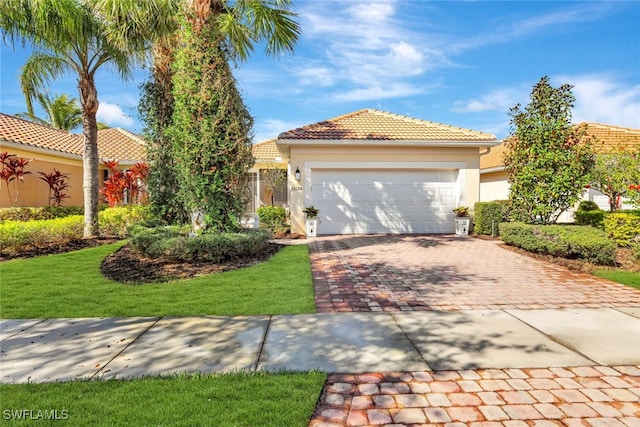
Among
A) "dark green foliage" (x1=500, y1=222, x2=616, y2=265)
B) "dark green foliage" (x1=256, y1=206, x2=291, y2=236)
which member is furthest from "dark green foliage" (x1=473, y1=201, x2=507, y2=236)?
"dark green foliage" (x1=256, y1=206, x2=291, y2=236)

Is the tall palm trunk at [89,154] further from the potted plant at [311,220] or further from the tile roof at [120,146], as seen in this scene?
the potted plant at [311,220]

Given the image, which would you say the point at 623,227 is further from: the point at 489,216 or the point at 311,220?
the point at 311,220

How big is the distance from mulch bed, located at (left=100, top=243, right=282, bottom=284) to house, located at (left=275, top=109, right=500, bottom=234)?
483 centimetres

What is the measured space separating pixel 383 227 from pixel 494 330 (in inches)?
346

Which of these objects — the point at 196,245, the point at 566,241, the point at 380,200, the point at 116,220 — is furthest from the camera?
the point at 380,200

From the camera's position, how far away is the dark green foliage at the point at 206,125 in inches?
305

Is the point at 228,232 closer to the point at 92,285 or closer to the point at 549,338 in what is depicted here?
the point at 92,285

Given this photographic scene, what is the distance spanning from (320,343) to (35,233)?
8.60 m

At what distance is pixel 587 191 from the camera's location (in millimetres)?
14109

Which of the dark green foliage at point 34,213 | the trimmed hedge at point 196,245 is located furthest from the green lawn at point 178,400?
the dark green foliage at point 34,213

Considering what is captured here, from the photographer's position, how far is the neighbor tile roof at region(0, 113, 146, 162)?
41.9 ft

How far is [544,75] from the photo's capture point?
9.22 meters

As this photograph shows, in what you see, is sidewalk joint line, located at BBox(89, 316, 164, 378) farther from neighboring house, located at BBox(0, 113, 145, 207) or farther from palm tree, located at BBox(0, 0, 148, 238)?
neighboring house, located at BBox(0, 113, 145, 207)

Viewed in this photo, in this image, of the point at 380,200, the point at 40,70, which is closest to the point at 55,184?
the point at 40,70
